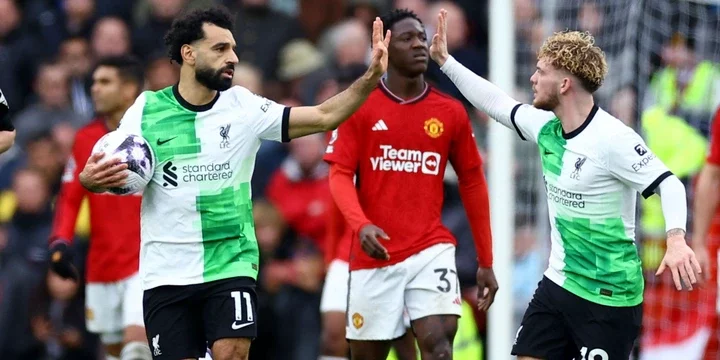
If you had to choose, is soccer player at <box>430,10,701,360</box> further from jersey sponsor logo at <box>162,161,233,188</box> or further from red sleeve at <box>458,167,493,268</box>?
jersey sponsor logo at <box>162,161,233,188</box>

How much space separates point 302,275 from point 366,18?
10.5 ft

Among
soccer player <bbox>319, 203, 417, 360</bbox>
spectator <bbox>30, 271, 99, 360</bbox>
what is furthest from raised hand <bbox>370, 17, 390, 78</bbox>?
spectator <bbox>30, 271, 99, 360</bbox>

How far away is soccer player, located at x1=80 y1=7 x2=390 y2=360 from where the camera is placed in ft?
25.7

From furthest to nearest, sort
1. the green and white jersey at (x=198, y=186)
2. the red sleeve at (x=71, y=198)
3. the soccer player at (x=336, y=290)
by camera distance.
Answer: the soccer player at (x=336, y=290)
the red sleeve at (x=71, y=198)
the green and white jersey at (x=198, y=186)

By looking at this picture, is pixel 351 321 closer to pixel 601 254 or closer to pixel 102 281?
pixel 601 254

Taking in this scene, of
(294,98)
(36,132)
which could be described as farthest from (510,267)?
(36,132)

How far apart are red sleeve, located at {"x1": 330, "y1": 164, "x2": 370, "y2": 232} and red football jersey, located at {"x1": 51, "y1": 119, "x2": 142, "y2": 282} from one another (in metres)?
2.23

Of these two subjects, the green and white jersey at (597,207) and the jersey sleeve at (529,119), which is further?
the jersey sleeve at (529,119)

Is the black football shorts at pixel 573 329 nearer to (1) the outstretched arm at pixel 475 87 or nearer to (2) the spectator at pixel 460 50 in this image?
(1) the outstretched arm at pixel 475 87

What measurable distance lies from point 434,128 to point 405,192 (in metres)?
0.43

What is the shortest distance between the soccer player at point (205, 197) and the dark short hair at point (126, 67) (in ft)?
9.21

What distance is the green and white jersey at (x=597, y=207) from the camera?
7.68m

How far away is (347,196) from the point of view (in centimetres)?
874

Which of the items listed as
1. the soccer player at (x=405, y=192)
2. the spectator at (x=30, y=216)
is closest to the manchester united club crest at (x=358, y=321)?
the soccer player at (x=405, y=192)
